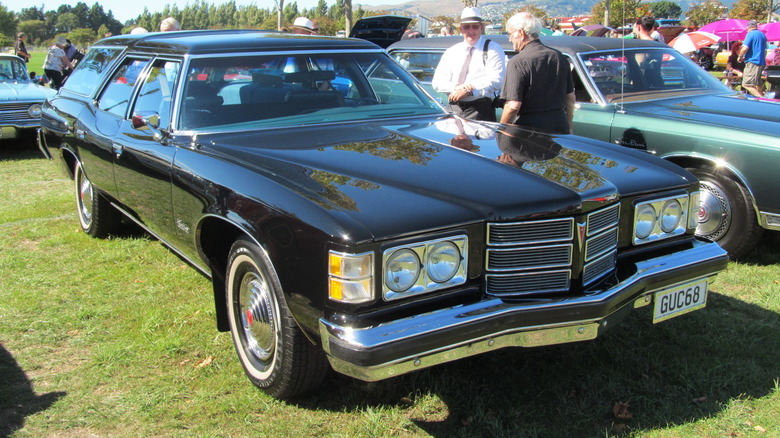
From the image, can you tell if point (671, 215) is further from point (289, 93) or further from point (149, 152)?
point (149, 152)

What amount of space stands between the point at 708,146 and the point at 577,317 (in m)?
2.91

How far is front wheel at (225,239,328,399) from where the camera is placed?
281 cm

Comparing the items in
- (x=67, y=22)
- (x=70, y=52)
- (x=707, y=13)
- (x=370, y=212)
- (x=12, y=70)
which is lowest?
(x=370, y=212)

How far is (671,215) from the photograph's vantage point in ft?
10.8

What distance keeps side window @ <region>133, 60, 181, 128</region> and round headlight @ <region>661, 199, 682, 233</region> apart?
2625 mm

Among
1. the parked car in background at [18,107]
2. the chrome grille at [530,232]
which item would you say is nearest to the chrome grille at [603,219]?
the chrome grille at [530,232]

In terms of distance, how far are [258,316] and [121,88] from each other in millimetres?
2422

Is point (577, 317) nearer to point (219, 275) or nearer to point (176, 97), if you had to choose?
point (219, 275)

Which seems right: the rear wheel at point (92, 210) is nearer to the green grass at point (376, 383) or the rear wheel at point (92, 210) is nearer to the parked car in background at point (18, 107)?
the green grass at point (376, 383)

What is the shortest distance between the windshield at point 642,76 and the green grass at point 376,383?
2.09 metres

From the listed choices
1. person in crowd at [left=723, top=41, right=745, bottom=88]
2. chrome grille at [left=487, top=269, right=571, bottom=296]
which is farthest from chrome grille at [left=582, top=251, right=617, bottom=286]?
person in crowd at [left=723, top=41, right=745, bottom=88]

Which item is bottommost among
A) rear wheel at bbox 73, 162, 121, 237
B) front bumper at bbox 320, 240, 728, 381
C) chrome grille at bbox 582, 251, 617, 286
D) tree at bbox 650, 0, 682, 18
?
rear wheel at bbox 73, 162, 121, 237

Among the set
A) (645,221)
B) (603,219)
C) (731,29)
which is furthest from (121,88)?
(731,29)

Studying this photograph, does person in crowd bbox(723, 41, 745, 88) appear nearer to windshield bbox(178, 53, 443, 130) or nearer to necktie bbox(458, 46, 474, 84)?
necktie bbox(458, 46, 474, 84)
